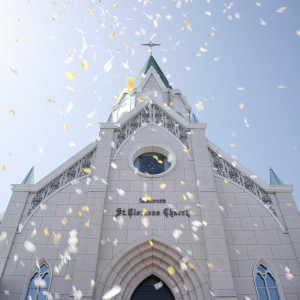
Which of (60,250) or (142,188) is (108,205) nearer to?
(142,188)

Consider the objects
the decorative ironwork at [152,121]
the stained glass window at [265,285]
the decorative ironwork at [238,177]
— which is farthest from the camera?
the decorative ironwork at [152,121]

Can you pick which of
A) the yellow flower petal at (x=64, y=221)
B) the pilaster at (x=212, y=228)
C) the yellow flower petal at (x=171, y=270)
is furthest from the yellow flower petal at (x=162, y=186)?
the yellow flower petal at (x=64, y=221)

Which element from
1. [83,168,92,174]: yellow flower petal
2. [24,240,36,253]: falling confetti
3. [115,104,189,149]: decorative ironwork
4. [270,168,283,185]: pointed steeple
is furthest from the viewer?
[115,104,189,149]: decorative ironwork

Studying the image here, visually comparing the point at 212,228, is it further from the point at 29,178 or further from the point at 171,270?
the point at 29,178

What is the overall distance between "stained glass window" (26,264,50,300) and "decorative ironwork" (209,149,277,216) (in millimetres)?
8245

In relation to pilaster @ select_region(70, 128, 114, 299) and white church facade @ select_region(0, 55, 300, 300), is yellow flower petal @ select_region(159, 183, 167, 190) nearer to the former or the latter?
white church facade @ select_region(0, 55, 300, 300)

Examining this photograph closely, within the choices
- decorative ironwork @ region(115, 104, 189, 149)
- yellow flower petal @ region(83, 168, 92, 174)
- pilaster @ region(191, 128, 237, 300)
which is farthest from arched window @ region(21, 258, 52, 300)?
decorative ironwork @ region(115, 104, 189, 149)

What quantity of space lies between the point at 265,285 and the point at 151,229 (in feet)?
14.7

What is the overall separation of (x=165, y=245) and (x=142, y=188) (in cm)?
259

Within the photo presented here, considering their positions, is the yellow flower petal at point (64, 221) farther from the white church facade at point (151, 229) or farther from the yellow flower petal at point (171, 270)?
the yellow flower petal at point (171, 270)

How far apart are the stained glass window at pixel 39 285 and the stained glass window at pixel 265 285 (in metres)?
7.51

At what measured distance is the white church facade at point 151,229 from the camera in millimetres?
9766

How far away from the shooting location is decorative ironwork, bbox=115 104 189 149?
1400 cm

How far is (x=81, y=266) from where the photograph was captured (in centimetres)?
963
